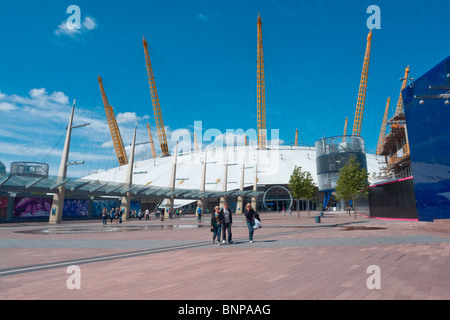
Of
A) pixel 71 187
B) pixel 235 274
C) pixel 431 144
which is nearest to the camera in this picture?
pixel 235 274

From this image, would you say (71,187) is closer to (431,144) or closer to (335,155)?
(431,144)

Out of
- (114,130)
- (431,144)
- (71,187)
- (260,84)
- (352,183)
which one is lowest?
(71,187)

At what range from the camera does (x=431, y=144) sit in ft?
65.0

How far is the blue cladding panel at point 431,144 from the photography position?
61.3 ft

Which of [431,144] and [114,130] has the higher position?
[114,130]

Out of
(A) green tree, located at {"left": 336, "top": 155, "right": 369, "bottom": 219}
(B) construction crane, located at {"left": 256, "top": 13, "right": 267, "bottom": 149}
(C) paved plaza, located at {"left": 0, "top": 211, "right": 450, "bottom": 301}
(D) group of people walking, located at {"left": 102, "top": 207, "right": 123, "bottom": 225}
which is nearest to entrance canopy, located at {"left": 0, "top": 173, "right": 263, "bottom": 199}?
(D) group of people walking, located at {"left": 102, "top": 207, "right": 123, "bottom": 225}

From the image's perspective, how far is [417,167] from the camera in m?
Answer: 21.0

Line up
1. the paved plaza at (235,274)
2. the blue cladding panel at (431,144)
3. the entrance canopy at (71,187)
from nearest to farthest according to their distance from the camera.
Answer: the paved plaza at (235,274) < the blue cladding panel at (431,144) < the entrance canopy at (71,187)

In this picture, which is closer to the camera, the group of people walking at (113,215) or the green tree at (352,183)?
the group of people walking at (113,215)

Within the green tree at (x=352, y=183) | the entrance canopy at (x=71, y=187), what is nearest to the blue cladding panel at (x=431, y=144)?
the green tree at (x=352, y=183)

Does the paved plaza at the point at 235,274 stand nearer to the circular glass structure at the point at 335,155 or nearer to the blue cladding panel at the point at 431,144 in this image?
the blue cladding panel at the point at 431,144

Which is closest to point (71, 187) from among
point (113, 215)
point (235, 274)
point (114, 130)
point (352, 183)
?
point (113, 215)
